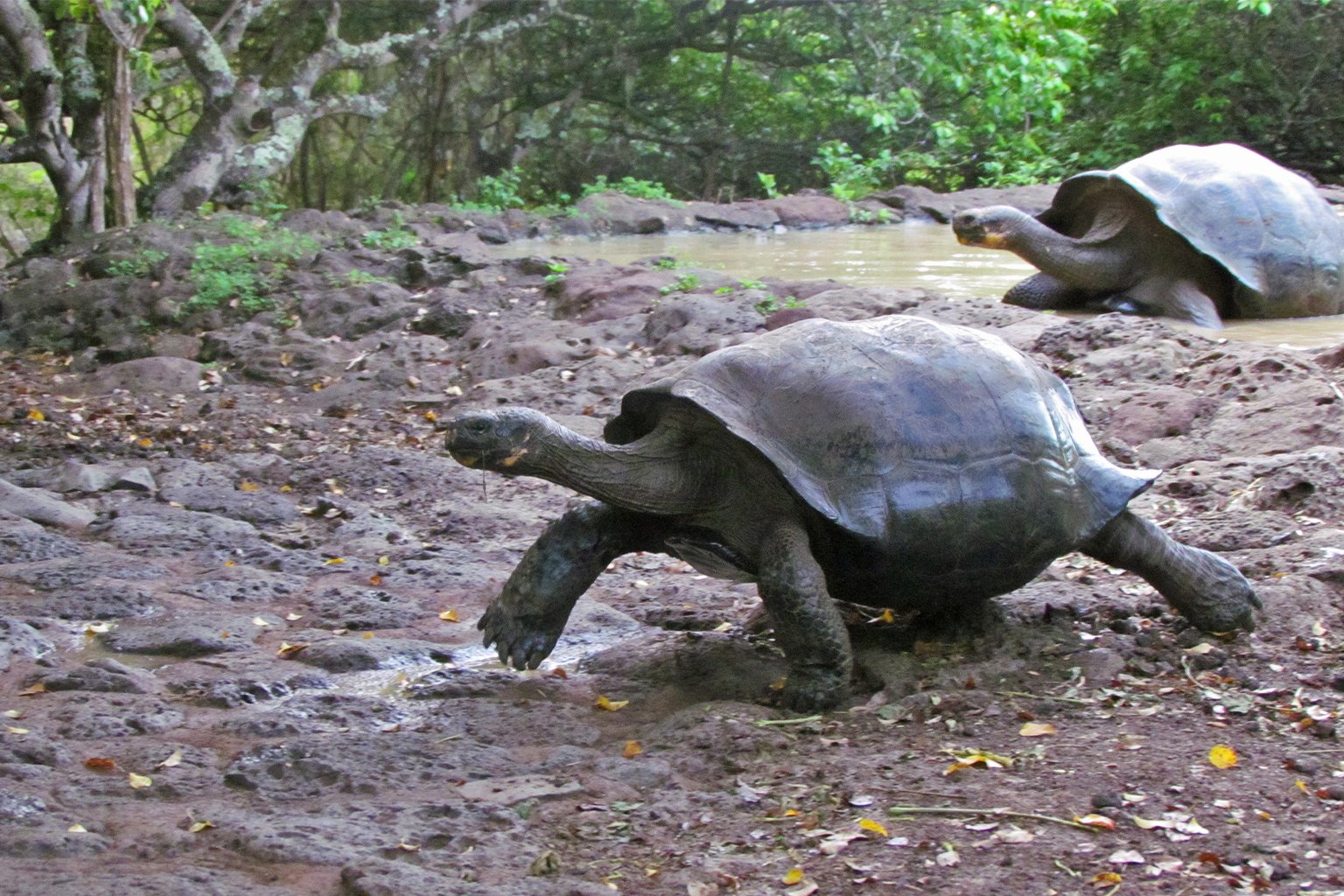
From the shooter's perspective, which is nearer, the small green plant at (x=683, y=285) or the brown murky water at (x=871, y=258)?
the brown murky water at (x=871, y=258)

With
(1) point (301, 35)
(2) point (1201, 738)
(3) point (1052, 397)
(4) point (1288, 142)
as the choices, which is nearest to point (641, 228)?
(1) point (301, 35)

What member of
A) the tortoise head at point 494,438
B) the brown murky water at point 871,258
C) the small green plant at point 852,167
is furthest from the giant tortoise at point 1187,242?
the small green plant at point 852,167

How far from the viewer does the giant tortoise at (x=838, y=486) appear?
340cm

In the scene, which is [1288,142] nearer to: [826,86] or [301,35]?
[826,86]

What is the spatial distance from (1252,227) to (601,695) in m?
5.98

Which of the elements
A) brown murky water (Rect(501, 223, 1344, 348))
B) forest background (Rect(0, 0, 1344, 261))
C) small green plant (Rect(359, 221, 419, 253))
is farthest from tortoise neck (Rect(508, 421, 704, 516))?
forest background (Rect(0, 0, 1344, 261))

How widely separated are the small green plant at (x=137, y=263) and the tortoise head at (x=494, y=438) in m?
6.98

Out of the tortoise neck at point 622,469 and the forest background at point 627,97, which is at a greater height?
the forest background at point 627,97

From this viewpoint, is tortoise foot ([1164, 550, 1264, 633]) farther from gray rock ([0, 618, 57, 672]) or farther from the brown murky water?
the brown murky water

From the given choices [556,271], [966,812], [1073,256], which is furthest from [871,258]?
[966,812]

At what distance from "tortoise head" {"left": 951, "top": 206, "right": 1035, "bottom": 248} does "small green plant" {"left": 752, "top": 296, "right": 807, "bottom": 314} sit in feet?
4.37

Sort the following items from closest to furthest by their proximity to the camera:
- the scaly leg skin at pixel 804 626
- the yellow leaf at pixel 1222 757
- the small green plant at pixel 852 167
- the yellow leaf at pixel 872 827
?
the yellow leaf at pixel 872 827
the yellow leaf at pixel 1222 757
the scaly leg skin at pixel 804 626
the small green plant at pixel 852 167

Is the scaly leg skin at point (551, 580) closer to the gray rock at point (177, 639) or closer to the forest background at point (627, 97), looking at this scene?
the gray rock at point (177, 639)

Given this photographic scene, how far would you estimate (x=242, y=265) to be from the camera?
9680 mm
